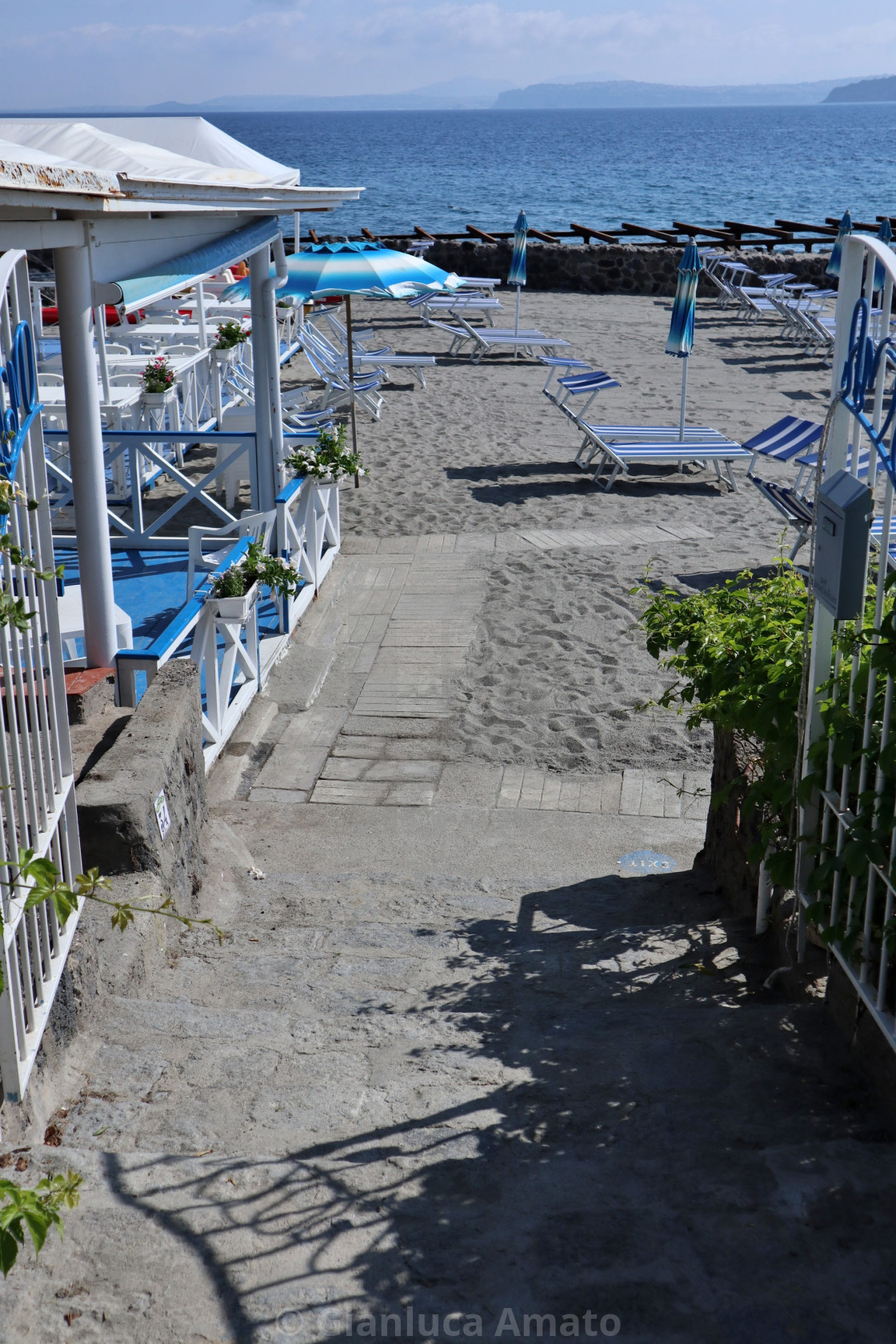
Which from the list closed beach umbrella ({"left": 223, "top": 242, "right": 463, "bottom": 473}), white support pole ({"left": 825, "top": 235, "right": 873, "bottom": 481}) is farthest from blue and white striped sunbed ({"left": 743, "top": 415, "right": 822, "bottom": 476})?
white support pole ({"left": 825, "top": 235, "right": 873, "bottom": 481})

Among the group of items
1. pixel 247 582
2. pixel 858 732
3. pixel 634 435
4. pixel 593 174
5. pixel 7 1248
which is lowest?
pixel 247 582

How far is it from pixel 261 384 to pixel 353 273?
87.0 inches

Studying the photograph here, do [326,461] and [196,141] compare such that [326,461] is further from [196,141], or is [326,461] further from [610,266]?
[610,266]

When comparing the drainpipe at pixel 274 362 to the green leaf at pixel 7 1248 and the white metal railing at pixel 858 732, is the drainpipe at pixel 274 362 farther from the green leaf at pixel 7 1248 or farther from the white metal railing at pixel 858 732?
the green leaf at pixel 7 1248

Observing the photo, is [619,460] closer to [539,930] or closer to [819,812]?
[539,930]

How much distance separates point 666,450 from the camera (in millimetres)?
10352

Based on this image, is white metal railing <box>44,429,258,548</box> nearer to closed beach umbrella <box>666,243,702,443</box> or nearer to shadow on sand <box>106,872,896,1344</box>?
closed beach umbrella <box>666,243,702,443</box>

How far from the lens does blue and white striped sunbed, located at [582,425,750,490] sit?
33.6ft

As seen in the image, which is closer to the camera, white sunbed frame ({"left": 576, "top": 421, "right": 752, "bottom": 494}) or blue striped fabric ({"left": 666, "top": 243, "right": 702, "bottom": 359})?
blue striped fabric ({"left": 666, "top": 243, "right": 702, "bottom": 359})

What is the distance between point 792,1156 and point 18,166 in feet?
8.24

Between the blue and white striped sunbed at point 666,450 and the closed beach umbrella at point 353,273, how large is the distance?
2.09 metres

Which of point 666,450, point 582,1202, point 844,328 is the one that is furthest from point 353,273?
point 582,1202

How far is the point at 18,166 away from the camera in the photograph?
→ 2.46 metres

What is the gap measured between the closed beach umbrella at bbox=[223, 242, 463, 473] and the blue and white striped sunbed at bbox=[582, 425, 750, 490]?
6.84 feet
